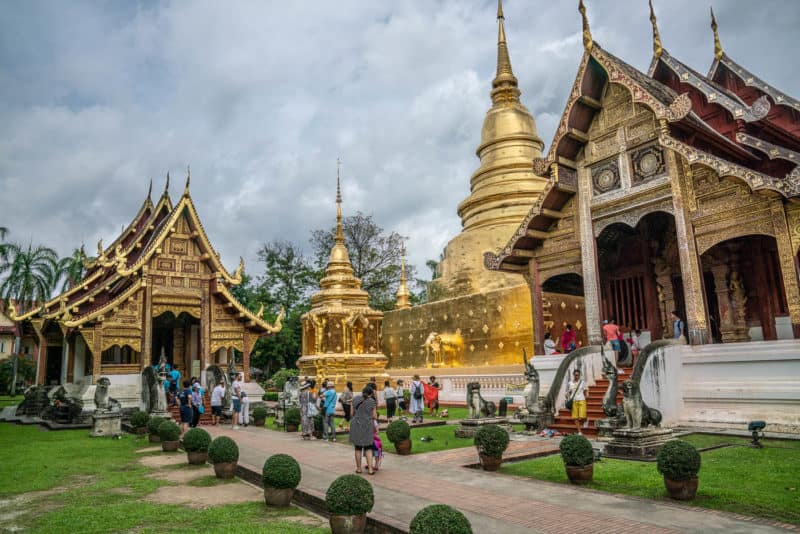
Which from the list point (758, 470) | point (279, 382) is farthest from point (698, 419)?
point (279, 382)

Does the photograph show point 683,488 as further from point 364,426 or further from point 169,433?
point 169,433

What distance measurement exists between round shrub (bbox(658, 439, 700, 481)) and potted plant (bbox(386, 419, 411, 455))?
202 inches

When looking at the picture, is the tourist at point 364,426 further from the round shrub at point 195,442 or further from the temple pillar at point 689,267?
the temple pillar at point 689,267

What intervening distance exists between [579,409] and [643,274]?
19.8 feet

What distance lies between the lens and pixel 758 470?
25.8 ft

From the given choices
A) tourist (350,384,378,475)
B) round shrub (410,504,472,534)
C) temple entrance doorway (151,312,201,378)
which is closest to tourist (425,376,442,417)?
temple entrance doorway (151,312,201,378)

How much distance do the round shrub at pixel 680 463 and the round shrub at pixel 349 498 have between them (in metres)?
3.49

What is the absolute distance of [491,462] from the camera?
8.95 m

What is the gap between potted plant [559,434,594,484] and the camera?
302 inches

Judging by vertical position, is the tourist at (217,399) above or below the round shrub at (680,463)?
above

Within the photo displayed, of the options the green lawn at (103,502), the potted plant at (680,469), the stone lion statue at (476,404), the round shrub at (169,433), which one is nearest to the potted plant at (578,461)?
the potted plant at (680,469)

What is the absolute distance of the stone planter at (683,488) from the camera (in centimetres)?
659

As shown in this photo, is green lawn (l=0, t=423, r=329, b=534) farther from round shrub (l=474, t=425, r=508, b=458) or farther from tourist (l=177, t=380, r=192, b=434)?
round shrub (l=474, t=425, r=508, b=458)

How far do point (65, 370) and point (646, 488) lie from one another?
22.8 m
